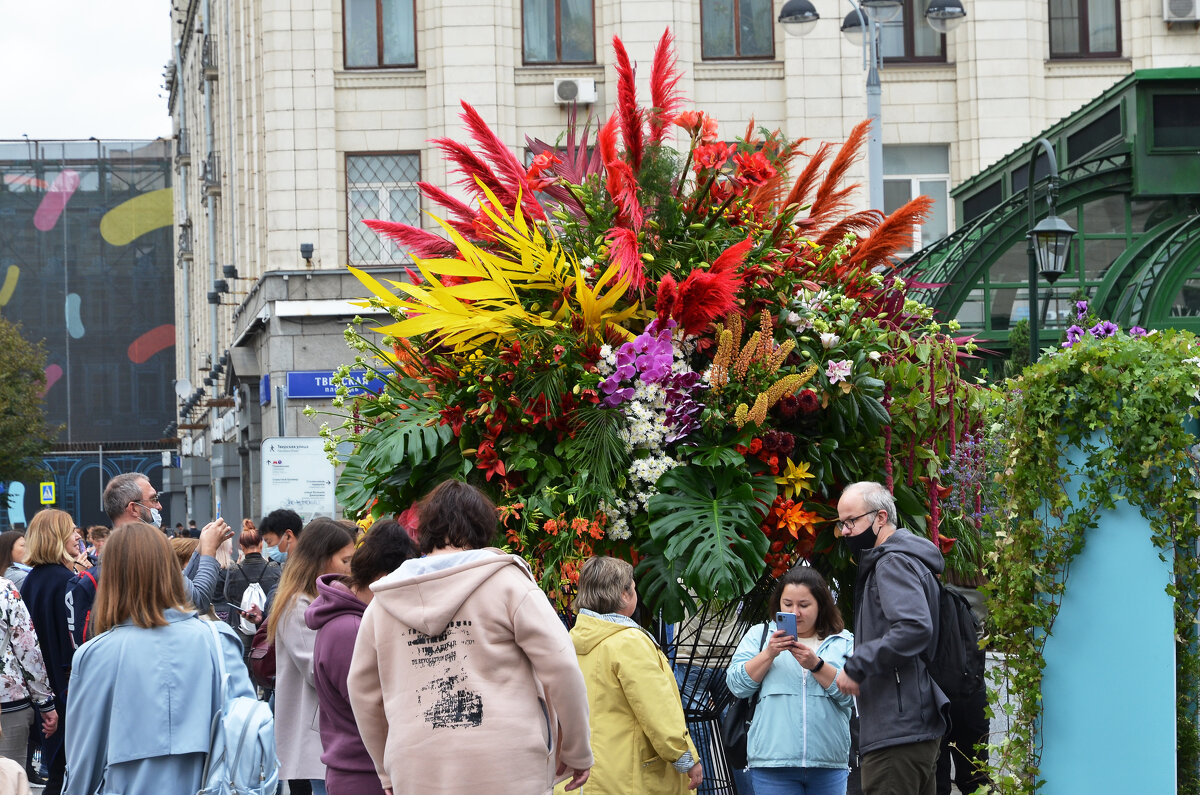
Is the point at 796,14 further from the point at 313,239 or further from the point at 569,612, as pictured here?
the point at 569,612

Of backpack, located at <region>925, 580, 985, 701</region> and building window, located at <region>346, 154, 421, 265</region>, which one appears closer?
backpack, located at <region>925, 580, 985, 701</region>

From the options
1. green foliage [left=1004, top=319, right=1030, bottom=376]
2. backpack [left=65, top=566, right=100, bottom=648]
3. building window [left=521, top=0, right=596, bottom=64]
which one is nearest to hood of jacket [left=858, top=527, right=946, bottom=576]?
backpack [left=65, top=566, right=100, bottom=648]

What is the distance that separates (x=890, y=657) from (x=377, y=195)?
18.5 meters

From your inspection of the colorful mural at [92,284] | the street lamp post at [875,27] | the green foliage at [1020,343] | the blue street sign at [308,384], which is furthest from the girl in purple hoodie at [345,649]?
the colorful mural at [92,284]

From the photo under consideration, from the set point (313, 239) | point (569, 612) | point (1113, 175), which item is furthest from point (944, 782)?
point (313, 239)

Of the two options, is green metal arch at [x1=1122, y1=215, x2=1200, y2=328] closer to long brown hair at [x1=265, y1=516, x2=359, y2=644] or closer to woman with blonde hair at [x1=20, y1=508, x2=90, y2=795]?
woman with blonde hair at [x1=20, y1=508, x2=90, y2=795]

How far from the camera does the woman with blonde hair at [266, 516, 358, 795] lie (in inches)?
226

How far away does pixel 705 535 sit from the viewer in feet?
18.6

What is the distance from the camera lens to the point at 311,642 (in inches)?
226

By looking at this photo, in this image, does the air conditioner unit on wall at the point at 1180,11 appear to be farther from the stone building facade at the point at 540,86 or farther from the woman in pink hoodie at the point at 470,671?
the woman in pink hoodie at the point at 470,671

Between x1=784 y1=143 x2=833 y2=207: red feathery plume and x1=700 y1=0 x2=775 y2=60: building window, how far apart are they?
18.0 meters

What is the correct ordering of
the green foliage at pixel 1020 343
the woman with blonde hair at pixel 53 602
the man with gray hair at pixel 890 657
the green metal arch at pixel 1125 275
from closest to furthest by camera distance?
the man with gray hair at pixel 890 657 → the woman with blonde hair at pixel 53 602 → the green metal arch at pixel 1125 275 → the green foliage at pixel 1020 343

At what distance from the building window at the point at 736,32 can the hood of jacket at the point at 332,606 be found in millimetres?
19376

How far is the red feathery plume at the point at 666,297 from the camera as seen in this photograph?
5.70 m
